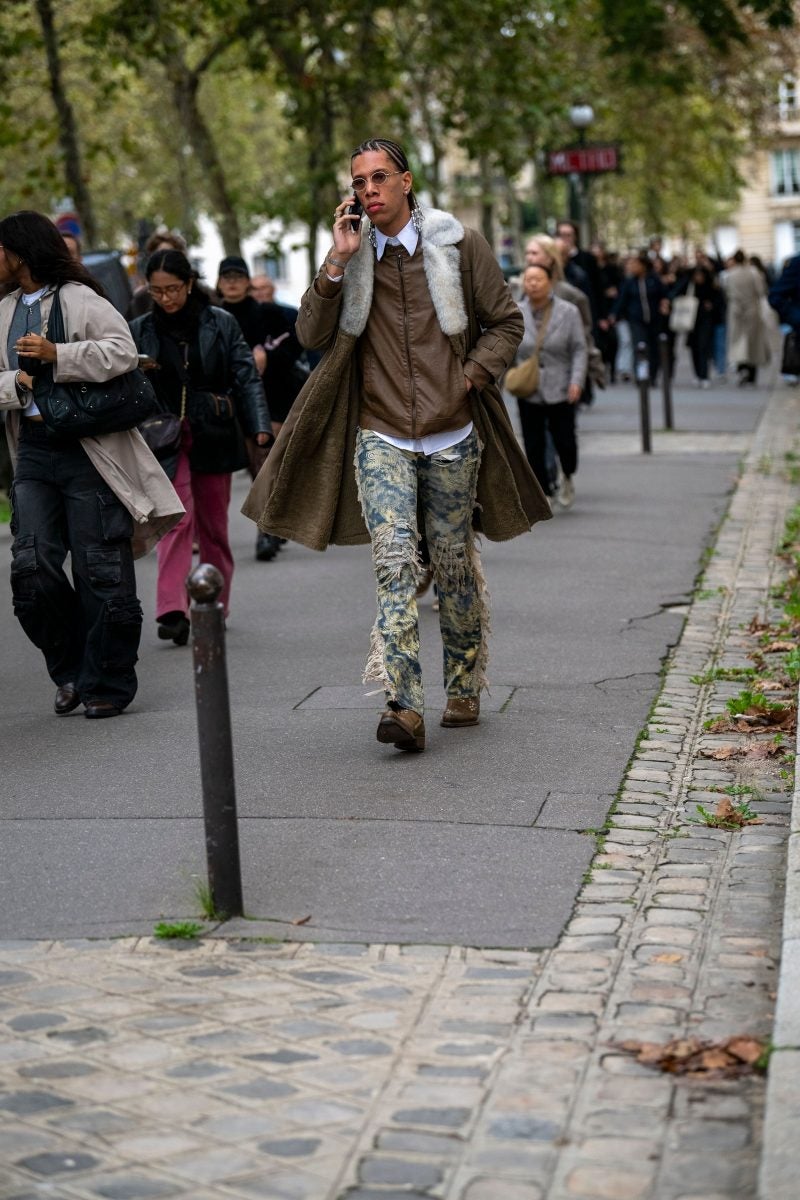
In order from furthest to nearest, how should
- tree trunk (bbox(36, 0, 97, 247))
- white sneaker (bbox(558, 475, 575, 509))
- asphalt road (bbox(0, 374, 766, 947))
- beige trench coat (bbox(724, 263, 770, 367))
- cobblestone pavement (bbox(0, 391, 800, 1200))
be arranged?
beige trench coat (bbox(724, 263, 770, 367)) → tree trunk (bbox(36, 0, 97, 247)) → white sneaker (bbox(558, 475, 575, 509)) → asphalt road (bbox(0, 374, 766, 947)) → cobblestone pavement (bbox(0, 391, 800, 1200))

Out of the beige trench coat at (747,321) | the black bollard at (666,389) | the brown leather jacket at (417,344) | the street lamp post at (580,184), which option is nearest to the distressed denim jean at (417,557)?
the brown leather jacket at (417,344)

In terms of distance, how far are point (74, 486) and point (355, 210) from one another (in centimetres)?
190

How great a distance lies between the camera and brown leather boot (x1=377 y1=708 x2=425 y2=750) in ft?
23.2

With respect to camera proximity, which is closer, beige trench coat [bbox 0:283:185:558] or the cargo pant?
beige trench coat [bbox 0:283:185:558]

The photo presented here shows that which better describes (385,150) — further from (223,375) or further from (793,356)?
(793,356)

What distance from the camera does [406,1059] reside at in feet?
14.3

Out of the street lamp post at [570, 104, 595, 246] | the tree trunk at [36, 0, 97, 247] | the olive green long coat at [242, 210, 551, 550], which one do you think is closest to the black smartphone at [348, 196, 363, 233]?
Answer: the olive green long coat at [242, 210, 551, 550]

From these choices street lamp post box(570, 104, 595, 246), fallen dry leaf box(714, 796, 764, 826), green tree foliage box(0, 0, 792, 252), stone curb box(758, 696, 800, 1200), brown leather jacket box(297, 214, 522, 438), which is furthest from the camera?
street lamp post box(570, 104, 595, 246)

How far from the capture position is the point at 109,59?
2797cm

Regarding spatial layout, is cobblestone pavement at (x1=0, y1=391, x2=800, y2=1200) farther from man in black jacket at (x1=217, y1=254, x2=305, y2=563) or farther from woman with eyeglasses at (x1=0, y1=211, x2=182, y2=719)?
man in black jacket at (x1=217, y1=254, x2=305, y2=563)

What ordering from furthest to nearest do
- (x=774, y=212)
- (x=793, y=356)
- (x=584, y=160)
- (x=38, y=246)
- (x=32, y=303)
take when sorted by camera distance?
(x=774, y=212), (x=584, y=160), (x=793, y=356), (x=32, y=303), (x=38, y=246)

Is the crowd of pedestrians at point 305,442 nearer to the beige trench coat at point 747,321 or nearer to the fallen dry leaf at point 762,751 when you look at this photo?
the fallen dry leaf at point 762,751

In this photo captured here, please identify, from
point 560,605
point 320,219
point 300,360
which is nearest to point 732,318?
point 320,219

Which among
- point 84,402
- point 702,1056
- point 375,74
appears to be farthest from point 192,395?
point 375,74
